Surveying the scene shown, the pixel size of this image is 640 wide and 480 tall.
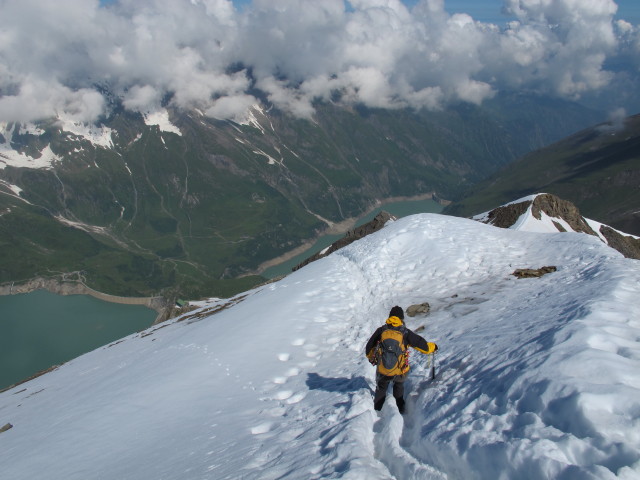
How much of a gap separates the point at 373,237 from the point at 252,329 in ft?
45.5

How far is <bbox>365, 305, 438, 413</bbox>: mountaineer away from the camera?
10.9 meters

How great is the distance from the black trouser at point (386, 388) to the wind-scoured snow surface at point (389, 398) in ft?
0.82

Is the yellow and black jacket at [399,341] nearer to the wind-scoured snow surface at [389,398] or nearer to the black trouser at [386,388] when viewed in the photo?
the black trouser at [386,388]

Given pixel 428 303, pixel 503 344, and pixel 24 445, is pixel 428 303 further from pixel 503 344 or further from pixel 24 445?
pixel 24 445

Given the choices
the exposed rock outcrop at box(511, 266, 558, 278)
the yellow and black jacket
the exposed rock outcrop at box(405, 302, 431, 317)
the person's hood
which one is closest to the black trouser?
the yellow and black jacket

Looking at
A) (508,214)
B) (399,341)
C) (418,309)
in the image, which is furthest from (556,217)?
(399,341)

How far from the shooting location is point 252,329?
20.5 meters

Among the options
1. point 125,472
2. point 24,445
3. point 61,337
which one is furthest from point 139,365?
point 61,337

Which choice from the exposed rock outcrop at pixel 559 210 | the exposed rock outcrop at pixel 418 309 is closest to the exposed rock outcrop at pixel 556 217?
the exposed rock outcrop at pixel 559 210

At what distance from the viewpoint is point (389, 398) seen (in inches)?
450

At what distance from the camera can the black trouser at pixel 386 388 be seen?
35.9 feet

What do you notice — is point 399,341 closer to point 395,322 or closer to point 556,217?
point 395,322

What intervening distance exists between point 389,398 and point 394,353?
1.49 m

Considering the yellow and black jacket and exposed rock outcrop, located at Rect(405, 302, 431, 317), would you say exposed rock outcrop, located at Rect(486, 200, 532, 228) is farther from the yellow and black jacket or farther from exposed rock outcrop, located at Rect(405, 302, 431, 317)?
the yellow and black jacket
